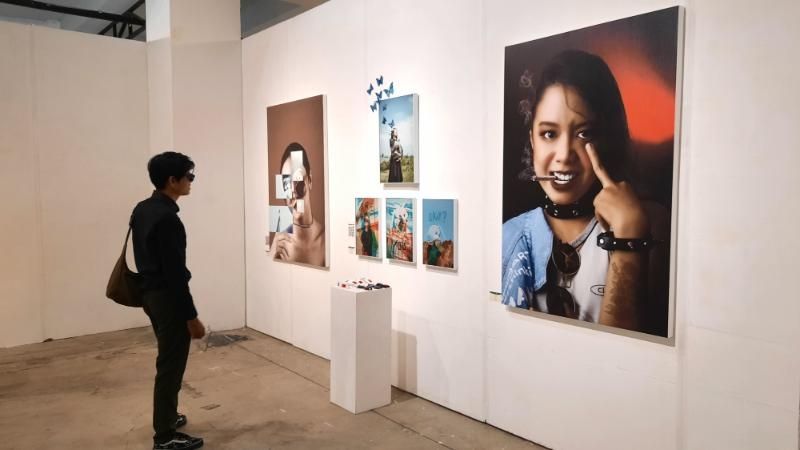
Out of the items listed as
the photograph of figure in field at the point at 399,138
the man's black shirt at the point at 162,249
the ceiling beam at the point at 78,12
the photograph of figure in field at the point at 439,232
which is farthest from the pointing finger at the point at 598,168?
the ceiling beam at the point at 78,12

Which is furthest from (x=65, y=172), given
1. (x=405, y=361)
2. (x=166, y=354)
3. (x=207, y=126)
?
(x=405, y=361)

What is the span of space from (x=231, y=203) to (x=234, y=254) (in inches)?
23.0

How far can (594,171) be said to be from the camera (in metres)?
3.00

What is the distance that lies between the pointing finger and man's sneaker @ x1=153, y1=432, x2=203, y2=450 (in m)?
2.85

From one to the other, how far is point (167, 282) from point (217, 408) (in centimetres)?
132

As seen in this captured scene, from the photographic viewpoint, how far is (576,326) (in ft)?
10.4

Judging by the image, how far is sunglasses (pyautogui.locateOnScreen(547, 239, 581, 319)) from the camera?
3.13 meters

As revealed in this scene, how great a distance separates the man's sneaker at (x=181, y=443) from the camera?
3.38 m

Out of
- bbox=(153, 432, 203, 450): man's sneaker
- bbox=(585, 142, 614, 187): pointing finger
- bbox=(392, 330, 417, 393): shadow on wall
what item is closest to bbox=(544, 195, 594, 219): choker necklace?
bbox=(585, 142, 614, 187): pointing finger

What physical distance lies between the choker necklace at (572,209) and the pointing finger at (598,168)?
0.11m

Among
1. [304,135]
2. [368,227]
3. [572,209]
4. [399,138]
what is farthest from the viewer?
[304,135]

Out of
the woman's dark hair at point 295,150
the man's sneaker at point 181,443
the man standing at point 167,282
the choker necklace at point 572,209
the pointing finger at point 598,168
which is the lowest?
the man's sneaker at point 181,443

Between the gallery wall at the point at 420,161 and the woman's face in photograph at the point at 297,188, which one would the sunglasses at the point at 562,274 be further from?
the woman's face in photograph at the point at 297,188

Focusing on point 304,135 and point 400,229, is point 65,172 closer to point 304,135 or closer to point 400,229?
point 304,135
